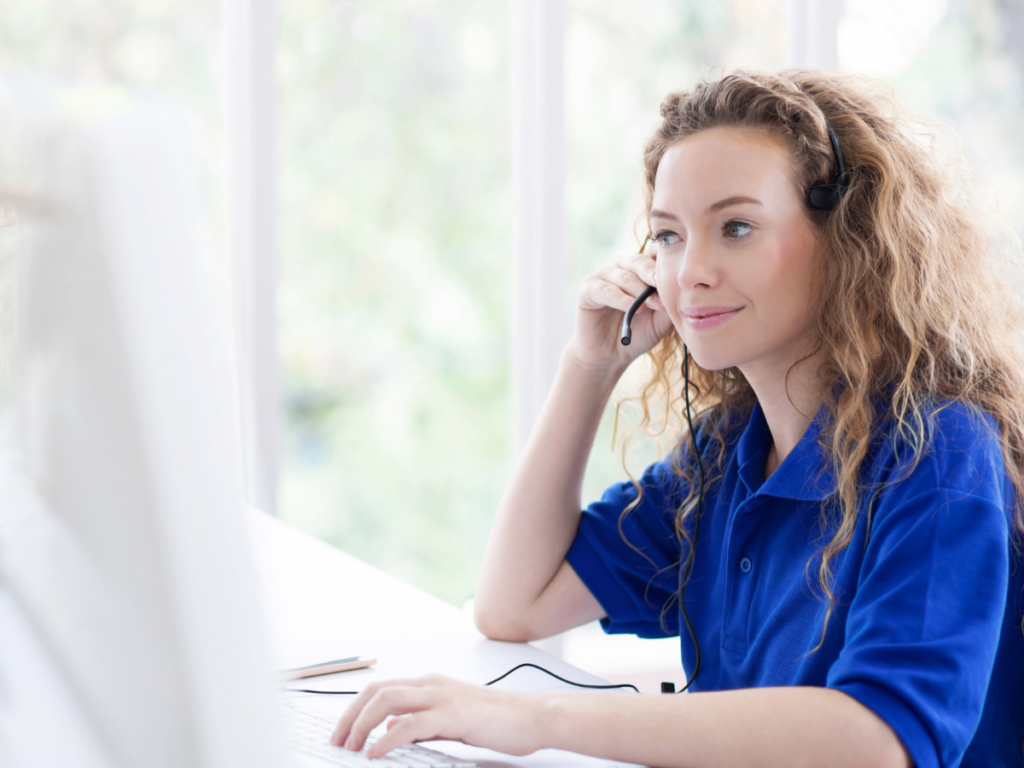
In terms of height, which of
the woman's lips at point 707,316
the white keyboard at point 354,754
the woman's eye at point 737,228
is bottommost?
the white keyboard at point 354,754

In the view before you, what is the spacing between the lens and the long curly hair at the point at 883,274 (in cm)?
95

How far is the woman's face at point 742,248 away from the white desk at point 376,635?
1.37ft

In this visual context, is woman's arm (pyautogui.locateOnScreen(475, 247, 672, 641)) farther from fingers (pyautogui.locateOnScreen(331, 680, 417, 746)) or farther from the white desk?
fingers (pyautogui.locateOnScreen(331, 680, 417, 746))

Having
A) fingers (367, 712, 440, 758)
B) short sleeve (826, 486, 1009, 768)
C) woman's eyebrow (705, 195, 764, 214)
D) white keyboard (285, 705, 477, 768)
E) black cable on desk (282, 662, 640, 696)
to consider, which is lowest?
black cable on desk (282, 662, 640, 696)

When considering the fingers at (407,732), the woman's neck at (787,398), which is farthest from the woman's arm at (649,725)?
the woman's neck at (787,398)

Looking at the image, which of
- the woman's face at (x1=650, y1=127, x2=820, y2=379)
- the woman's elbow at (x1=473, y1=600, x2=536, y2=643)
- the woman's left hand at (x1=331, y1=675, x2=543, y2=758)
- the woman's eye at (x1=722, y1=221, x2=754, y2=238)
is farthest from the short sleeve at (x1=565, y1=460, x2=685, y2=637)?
the woman's left hand at (x1=331, y1=675, x2=543, y2=758)

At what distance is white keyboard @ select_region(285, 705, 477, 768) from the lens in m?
0.73

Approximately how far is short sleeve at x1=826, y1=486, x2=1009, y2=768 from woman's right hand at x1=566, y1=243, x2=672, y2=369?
1.61ft

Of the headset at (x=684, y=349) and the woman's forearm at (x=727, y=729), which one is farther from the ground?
the headset at (x=684, y=349)

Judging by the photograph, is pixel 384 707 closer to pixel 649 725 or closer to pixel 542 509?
pixel 649 725

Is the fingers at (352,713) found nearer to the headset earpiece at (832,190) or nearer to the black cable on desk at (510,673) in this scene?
the black cable on desk at (510,673)

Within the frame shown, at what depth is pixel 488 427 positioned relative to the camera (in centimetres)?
242

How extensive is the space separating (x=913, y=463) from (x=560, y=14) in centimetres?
168

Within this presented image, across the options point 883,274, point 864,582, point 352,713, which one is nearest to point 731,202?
point 883,274
